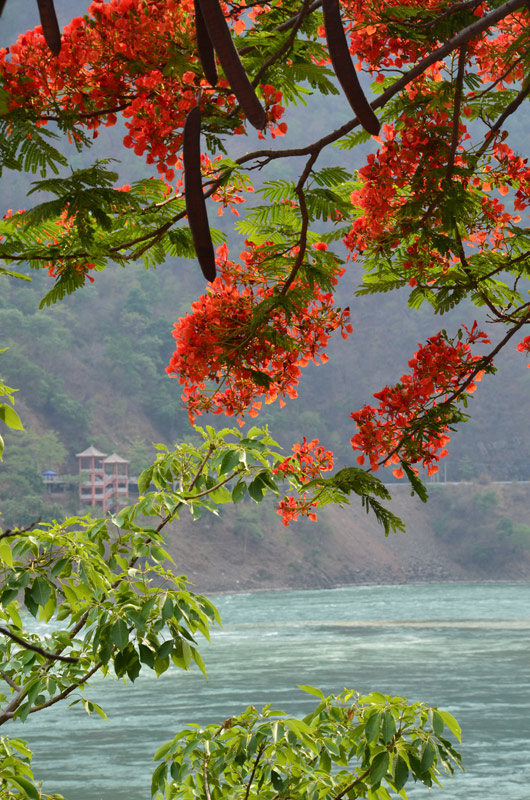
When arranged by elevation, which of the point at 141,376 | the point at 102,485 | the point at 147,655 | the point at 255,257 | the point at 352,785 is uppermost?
the point at 141,376

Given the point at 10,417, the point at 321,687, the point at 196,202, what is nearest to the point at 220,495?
the point at 10,417

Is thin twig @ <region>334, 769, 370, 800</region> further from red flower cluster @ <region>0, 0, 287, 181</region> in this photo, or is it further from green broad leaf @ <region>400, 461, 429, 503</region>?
red flower cluster @ <region>0, 0, 287, 181</region>

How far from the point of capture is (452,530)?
4441 centimetres

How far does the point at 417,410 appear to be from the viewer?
2.11m

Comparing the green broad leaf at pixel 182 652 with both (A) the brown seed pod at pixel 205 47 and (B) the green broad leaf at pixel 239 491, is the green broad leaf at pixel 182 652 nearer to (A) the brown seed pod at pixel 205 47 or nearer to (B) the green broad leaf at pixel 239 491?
(B) the green broad leaf at pixel 239 491

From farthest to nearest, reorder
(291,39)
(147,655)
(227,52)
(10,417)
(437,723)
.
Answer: (437,723), (147,655), (291,39), (10,417), (227,52)

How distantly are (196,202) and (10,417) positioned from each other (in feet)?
2.22

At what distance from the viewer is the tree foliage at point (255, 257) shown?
148 centimetres

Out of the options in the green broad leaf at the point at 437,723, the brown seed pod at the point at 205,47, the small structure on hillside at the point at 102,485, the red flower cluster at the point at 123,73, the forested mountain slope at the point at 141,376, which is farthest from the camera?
the forested mountain slope at the point at 141,376

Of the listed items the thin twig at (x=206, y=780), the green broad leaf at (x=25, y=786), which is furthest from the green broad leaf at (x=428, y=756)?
the green broad leaf at (x=25, y=786)

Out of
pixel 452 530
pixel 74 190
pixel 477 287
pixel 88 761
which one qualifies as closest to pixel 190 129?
pixel 74 190

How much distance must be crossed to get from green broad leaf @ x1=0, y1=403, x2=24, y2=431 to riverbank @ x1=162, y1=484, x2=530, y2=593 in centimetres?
3578

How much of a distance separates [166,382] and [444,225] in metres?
45.1

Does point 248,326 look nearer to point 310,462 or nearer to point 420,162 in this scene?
point 310,462
